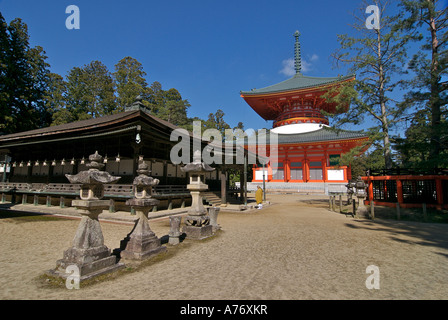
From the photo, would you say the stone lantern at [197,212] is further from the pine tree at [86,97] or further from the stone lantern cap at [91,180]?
the pine tree at [86,97]

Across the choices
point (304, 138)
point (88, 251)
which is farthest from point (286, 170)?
point (88, 251)

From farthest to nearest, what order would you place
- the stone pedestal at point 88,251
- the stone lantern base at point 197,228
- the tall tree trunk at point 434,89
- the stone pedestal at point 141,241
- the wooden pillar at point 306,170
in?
the wooden pillar at point 306,170 < the tall tree trunk at point 434,89 < the stone lantern base at point 197,228 < the stone pedestal at point 141,241 < the stone pedestal at point 88,251

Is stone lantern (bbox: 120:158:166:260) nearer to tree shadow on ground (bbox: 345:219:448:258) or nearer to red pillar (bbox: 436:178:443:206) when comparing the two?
tree shadow on ground (bbox: 345:219:448:258)

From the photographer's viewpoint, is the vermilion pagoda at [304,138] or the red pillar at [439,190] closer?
the red pillar at [439,190]

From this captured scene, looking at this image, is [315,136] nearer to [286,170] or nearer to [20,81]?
[286,170]

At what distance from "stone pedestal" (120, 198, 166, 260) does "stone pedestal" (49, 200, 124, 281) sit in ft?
1.95

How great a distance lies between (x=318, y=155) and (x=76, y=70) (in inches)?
1493

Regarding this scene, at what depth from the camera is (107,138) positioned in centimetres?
1402

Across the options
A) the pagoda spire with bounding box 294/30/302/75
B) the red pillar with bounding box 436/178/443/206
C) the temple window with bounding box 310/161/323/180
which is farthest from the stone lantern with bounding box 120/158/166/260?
the pagoda spire with bounding box 294/30/302/75

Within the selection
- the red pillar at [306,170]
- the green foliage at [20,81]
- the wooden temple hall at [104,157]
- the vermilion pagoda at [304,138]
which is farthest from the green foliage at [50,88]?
the red pillar at [306,170]

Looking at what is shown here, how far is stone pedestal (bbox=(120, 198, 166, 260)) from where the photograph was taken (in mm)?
5133

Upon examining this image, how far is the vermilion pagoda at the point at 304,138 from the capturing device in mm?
27719

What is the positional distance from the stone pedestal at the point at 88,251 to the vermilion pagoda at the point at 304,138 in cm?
2670
